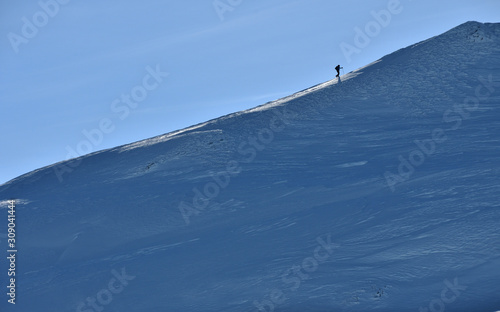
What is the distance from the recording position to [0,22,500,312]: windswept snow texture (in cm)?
1666

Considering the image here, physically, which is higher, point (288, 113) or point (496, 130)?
point (288, 113)

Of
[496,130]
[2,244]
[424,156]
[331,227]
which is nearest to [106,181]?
[2,244]

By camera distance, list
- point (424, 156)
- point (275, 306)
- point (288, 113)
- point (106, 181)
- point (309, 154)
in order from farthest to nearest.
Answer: point (288, 113)
point (106, 181)
point (309, 154)
point (424, 156)
point (275, 306)

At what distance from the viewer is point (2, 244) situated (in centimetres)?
2583

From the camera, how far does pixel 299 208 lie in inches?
883

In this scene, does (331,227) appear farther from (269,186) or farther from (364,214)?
(269,186)

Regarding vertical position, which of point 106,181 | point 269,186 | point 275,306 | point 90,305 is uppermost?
point 106,181

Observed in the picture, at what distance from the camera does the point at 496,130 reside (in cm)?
2591

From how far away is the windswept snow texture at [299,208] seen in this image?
16.7 meters

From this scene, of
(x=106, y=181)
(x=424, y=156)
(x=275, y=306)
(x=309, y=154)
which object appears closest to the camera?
(x=275, y=306)

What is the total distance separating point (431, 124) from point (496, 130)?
319 centimetres

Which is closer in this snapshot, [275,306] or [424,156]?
[275,306]

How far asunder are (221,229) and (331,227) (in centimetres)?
453

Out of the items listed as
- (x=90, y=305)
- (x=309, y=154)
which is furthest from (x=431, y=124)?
(x=90, y=305)
